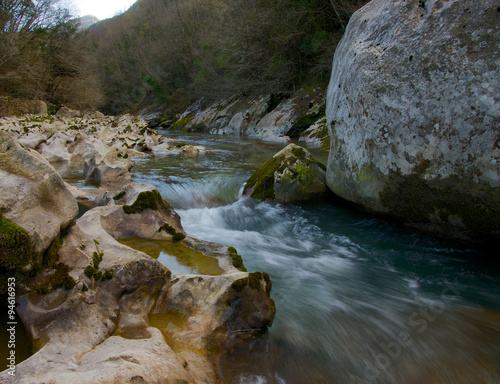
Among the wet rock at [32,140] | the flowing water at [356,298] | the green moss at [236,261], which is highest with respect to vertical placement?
the wet rock at [32,140]

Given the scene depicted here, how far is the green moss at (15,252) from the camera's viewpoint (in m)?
1.89

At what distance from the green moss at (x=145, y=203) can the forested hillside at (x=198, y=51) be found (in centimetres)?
1281

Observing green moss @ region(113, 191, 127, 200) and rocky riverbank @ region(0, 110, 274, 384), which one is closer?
rocky riverbank @ region(0, 110, 274, 384)

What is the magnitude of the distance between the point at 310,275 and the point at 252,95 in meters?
22.5

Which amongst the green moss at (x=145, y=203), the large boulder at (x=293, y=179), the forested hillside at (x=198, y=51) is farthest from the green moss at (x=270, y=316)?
the forested hillside at (x=198, y=51)

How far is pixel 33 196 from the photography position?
7.27 ft

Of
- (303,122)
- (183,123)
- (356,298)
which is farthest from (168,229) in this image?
(183,123)

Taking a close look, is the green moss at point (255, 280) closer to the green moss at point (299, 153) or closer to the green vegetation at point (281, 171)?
the green vegetation at point (281, 171)

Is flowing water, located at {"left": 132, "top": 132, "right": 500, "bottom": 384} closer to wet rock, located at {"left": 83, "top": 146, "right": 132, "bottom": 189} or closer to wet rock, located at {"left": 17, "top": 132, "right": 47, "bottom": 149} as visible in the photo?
wet rock, located at {"left": 83, "top": 146, "right": 132, "bottom": 189}

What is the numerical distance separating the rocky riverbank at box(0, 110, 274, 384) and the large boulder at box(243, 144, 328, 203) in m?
3.90

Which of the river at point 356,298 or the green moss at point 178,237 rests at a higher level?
the green moss at point 178,237

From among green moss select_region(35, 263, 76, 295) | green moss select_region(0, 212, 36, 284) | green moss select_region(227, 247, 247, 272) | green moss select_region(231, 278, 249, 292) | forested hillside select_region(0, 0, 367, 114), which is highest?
forested hillside select_region(0, 0, 367, 114)

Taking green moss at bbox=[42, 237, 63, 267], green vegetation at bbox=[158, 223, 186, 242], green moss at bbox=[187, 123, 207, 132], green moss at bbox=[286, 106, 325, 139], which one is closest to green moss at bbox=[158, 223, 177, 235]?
green vegetation at bbox=[158, 223, 186, 242]

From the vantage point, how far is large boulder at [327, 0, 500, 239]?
11.6ft
